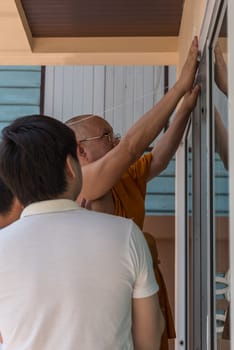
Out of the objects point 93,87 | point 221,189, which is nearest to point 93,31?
point 93,87

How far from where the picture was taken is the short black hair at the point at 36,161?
1.34 meters

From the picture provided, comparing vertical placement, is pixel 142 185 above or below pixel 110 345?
above

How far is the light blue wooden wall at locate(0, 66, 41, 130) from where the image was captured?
531cm

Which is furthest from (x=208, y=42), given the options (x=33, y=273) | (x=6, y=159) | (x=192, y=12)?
(x=33, y=273)

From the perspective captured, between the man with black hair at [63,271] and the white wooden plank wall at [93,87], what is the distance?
3.82m

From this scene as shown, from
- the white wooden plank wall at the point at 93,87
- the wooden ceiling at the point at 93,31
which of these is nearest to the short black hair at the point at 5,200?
the wooden ceiling at the point at 93,31

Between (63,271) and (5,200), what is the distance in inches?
22.7

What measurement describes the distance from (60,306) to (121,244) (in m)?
0.18

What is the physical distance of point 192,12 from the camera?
2.66 meters

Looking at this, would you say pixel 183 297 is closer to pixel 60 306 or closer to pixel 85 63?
pixel 85 63

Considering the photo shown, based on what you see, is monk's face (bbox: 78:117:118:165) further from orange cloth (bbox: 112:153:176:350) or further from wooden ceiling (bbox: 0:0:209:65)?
wooden ceiling (bbox: 0:0:209:65)

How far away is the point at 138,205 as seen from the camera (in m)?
2.45

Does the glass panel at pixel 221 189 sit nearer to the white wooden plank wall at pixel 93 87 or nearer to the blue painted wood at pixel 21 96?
the white wooden plank wall at pixel 93 87

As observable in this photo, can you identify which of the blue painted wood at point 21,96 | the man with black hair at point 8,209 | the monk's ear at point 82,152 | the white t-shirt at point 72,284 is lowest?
the white t-shirt at point 72,284
